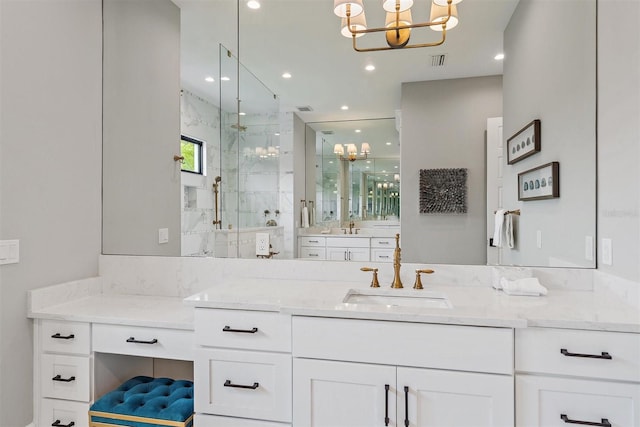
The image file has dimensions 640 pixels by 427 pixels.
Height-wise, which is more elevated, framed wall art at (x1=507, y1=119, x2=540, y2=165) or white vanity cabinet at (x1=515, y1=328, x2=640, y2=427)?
framed wall art at (x1=507, y1=119, x2=540, y2=165)

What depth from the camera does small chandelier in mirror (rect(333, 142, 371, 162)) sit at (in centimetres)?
203

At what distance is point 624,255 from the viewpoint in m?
1.47

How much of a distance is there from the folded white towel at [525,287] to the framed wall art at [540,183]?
42 centimetres

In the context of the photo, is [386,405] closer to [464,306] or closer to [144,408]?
[464,306]

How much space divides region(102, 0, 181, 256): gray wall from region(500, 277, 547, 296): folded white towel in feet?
6.15

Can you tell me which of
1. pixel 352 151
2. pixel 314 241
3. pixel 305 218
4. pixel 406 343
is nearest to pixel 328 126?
pixel 352 151

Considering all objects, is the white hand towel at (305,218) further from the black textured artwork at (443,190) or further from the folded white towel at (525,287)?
the folded white towel at (525,287)

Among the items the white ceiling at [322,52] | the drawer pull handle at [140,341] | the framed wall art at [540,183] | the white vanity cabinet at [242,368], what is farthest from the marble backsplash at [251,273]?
the white ceiling at [322,52]

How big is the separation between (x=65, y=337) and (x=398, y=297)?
164 centimetres

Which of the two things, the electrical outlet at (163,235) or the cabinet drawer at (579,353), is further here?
the electrical outlet at (163,235)

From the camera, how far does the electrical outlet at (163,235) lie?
7.43 feet

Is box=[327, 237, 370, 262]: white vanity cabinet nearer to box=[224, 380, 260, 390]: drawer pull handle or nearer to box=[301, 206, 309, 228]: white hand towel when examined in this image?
box=[301, 206, 309, 228]: white hand towel

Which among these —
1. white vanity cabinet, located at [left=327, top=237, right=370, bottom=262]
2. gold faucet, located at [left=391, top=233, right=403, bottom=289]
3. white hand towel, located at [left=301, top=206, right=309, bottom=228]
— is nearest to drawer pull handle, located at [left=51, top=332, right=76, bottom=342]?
white hand towel, located at [left=301, top=206, right=309, bottom=228]

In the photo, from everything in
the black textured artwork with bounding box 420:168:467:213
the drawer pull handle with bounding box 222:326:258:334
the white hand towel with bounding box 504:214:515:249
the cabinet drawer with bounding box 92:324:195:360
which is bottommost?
the cabinet drawer with bounding box 92:324:195:360
